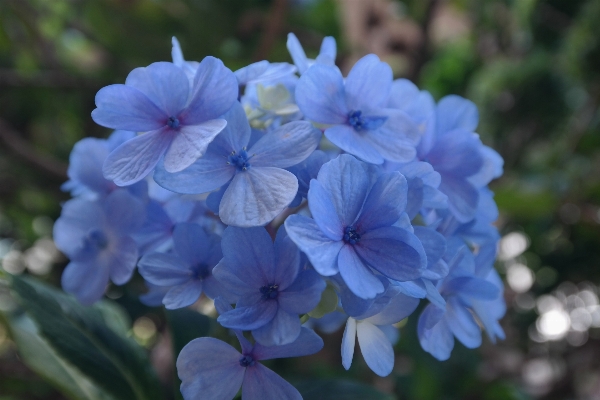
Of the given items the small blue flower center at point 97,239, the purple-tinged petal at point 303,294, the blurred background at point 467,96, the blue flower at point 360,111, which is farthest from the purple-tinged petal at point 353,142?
the blurred background at point 467,96

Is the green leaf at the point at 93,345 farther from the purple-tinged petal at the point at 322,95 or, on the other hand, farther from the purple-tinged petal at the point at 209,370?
the purple-tinged petal at the point at 322,95

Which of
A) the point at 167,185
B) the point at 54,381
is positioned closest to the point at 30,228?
the point at 54,381

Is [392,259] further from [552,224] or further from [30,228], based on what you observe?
[30,228]

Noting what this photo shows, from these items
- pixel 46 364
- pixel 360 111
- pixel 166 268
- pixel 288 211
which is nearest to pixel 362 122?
pixel 360 111

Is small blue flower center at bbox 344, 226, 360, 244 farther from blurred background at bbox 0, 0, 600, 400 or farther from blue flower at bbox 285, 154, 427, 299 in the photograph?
Answer: blurred background at bbox 0, 0, 600, 400

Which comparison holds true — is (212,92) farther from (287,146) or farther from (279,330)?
(279,330)

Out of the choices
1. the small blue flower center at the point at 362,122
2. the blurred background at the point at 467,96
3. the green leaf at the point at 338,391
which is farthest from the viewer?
the blurred background at the point at 467,96
